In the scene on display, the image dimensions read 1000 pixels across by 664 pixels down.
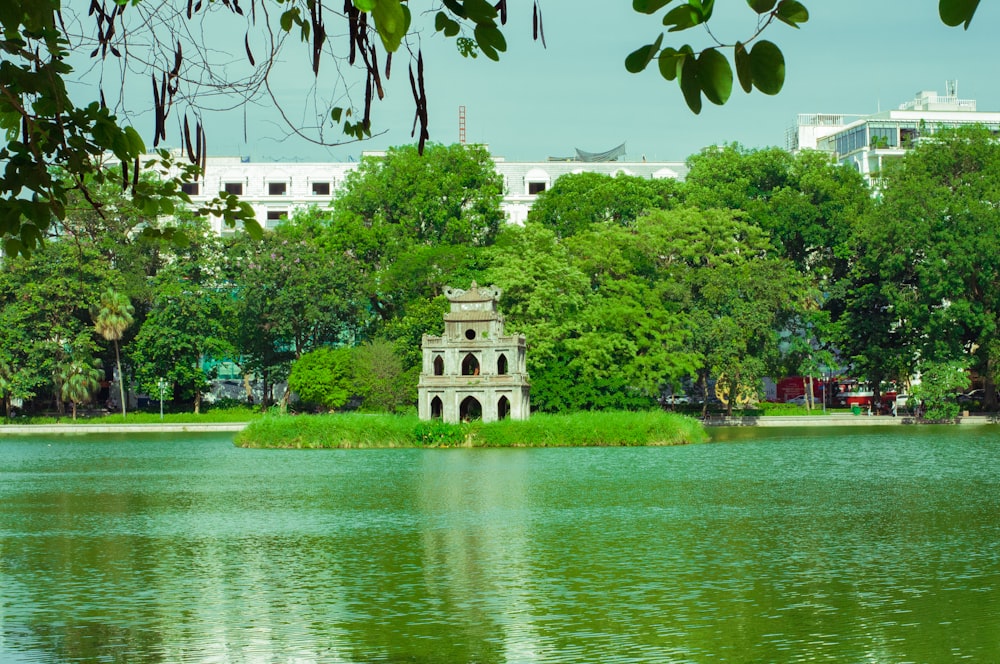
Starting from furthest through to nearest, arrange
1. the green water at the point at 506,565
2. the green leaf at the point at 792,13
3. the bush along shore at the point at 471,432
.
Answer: the bush along shore at the point at 471,432
the green water at the point at 506,565
the green leaf at the point at 792,13

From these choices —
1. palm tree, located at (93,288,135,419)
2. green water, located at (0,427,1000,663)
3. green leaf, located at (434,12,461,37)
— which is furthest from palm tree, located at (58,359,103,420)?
green leaf, located at (434,12,461,37)

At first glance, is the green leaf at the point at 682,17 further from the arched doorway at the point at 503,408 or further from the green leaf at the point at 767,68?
the arched doorway at the point at 503,408

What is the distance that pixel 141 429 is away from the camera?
6500cm

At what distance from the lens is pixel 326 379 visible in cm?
6450

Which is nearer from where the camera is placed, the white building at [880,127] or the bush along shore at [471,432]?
the bush along shore at [471,432]

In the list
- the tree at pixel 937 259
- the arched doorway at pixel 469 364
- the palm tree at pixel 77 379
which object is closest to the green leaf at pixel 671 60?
the arched doorway at pixel 469 364

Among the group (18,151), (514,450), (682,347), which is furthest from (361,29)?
(682,347)

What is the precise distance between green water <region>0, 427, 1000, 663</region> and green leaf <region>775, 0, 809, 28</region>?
9803 mm

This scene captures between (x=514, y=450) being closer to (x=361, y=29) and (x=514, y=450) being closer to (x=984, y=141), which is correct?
(x=984, y=141)

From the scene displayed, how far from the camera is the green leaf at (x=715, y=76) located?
3477mm

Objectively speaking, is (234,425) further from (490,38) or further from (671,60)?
(671,60)

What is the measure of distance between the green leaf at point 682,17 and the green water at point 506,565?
31.9 ft

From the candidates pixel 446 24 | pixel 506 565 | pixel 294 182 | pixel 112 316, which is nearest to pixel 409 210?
pixel 112 316

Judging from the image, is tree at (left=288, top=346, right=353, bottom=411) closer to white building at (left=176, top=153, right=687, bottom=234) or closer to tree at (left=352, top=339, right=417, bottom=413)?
tree at (left=352, top=339, right=417, bottom=413)
